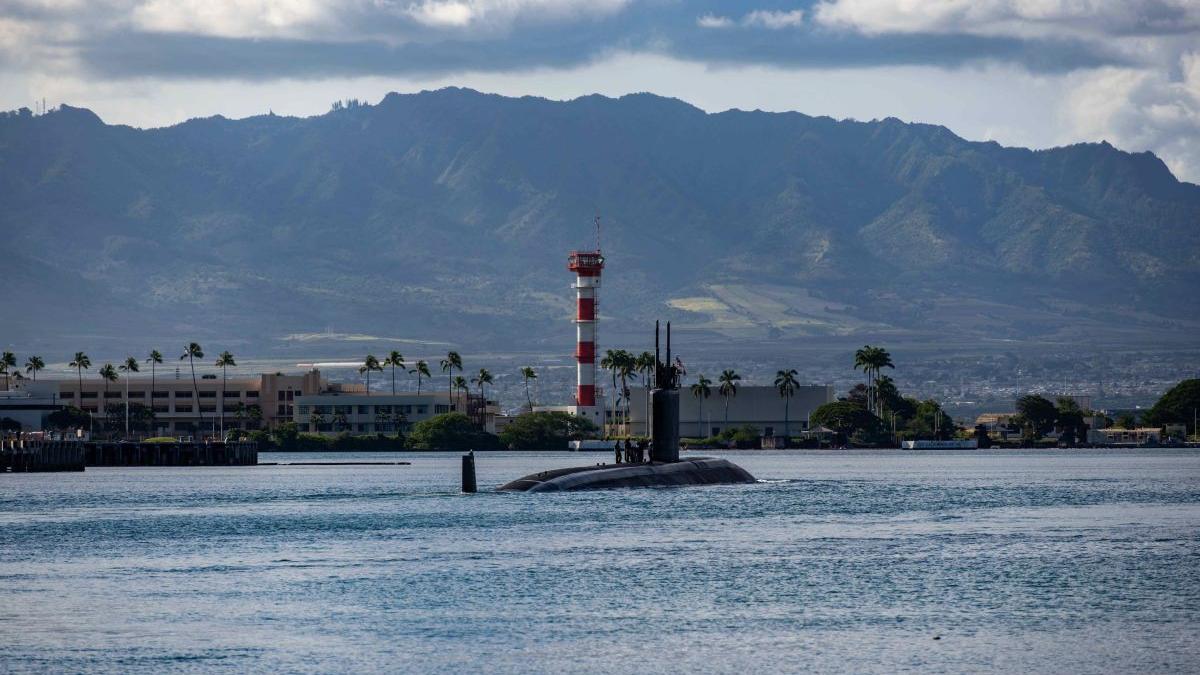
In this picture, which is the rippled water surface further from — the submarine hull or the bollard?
the bollard

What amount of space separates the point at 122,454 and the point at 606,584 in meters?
132

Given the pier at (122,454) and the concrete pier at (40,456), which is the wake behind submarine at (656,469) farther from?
the pier at (122,454)

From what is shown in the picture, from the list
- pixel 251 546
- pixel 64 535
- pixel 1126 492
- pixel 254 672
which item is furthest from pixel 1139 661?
pixel 1126 492

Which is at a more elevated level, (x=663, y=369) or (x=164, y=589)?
(x=663, y=369)

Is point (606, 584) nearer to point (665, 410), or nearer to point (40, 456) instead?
point (665, 410)

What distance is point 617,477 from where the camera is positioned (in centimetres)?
10206

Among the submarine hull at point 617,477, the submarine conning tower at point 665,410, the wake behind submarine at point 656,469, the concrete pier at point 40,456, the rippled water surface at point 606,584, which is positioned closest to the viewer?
the rippled water surface at point 606,584

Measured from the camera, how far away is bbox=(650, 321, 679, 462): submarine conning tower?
98.3 meters

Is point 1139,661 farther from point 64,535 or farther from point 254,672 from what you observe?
point 64,535

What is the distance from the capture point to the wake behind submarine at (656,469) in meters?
99.2

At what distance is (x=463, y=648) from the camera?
4922 centimetres

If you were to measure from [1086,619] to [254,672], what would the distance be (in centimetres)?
2216

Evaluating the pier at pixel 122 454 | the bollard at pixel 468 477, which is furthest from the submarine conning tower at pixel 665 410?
the pier at pixel 122 454

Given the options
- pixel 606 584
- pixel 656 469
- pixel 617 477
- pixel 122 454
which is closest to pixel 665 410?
pixel 617 477
